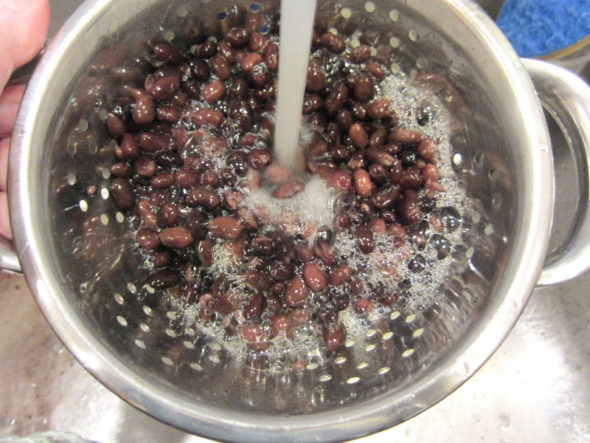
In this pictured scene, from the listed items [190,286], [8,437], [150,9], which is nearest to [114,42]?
[150,9]

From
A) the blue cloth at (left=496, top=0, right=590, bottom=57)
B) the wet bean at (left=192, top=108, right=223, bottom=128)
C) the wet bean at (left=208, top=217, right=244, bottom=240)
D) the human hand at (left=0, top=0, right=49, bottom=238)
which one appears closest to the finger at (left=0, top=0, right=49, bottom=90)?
the human hand at (left=0, top=0, right=49, bottom=238)

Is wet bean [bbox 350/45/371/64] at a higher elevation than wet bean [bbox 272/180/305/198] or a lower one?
higher

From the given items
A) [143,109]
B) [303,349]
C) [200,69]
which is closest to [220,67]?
[200,69]

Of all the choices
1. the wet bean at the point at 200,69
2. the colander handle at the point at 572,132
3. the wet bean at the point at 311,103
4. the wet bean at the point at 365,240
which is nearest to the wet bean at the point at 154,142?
the wet bean at the point at 200,69

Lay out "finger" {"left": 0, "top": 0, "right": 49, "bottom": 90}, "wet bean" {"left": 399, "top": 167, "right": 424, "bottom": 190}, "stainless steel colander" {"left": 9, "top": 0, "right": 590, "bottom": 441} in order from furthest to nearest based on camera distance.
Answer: "wet bean" {"left": 399, "top": 167, "right": 424, "bottom": 190}, "finger" {"left": 0, "top": 0, "right": 49, "bottom": 90}, "stainless steel colander" {"left": 9, "top": 0, "right": 590, "bottom": 441}

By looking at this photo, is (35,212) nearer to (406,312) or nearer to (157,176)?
(157,176)

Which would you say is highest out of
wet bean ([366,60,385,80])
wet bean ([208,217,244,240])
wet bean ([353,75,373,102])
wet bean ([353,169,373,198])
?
wet bean ([366,60,385,80])

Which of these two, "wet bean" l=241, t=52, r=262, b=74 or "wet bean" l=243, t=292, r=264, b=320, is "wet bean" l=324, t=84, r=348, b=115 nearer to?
"wet bean" l=241, t=52, r=262, b=74

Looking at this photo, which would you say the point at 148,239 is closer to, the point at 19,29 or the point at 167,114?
the point at 167,114
